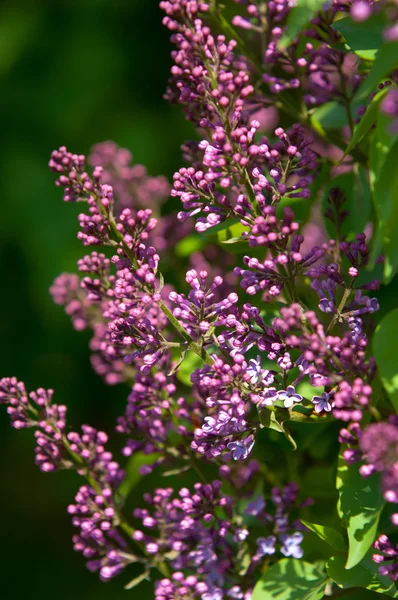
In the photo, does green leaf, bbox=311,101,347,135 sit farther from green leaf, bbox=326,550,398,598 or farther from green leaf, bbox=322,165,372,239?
green leaf, bbox=326,550,398,598

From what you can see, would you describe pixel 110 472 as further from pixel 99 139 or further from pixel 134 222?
pixel 99 139

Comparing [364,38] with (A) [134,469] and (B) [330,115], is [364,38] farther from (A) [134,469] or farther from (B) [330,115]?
(A) [134,469]

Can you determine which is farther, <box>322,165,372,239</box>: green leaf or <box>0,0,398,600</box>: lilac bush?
<box>322,165,372,239</box>: green leaf

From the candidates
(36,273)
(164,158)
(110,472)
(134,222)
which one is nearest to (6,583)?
(36,273)

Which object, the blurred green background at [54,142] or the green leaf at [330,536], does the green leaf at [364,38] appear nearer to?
the green leaf at [330,536]

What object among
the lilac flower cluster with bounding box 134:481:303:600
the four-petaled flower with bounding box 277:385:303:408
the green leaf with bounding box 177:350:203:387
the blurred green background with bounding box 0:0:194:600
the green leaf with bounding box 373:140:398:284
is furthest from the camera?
the blurred green background with bounding box 0:0:194:600

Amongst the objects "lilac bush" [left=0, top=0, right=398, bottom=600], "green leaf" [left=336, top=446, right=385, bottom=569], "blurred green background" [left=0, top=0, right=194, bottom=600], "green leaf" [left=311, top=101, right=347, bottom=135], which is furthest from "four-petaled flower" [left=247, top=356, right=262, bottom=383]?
"blurred green background" [left=0, top=0, right=194, bottom=600]
